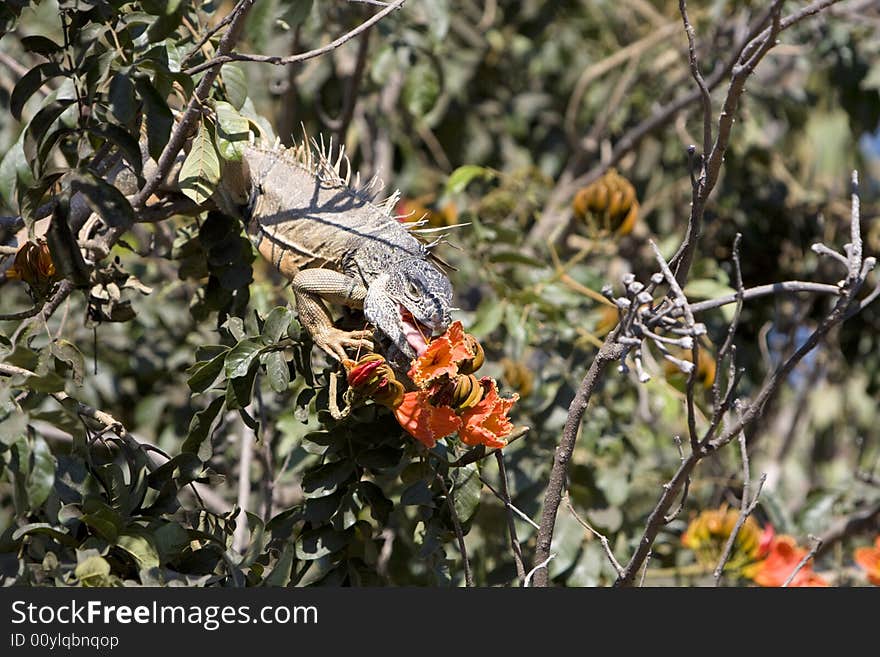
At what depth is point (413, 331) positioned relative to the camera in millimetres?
2334

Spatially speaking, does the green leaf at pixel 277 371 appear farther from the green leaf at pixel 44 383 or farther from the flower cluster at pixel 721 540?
the flower cluster at pixel 721 540

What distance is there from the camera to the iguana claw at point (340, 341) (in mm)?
2322

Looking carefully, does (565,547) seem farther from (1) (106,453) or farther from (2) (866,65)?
(2) (866,65)

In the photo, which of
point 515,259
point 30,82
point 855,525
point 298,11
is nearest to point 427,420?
point 30,82

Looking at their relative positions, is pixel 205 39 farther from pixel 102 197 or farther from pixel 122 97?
pixel 102 197

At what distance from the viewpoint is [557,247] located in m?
4.72

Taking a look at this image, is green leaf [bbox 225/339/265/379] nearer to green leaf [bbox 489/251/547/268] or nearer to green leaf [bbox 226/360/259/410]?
green leaf [bbox 226/360/259/410]

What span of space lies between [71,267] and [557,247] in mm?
2839

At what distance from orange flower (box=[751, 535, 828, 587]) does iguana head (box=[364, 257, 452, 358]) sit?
1.69 meters

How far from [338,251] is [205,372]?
0.47 m

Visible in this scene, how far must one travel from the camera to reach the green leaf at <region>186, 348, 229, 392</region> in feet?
7.52

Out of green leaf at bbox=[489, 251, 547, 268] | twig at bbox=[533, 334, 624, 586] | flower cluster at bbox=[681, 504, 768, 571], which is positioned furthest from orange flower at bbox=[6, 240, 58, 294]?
flower cluster at bbox=[681, 504, 768, 571]

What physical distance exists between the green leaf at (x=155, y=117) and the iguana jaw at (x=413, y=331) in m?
0.61

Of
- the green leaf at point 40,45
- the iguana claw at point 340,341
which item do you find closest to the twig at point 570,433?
the iguana claw at point 340,341
